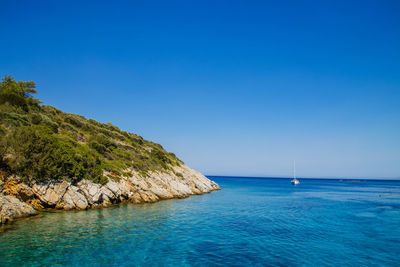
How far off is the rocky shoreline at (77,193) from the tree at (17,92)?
1912 centimetres

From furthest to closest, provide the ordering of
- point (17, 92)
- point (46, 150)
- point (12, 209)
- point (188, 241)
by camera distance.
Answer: point (17, 92), point (46, 150), point (12, 209), point (188, 241)

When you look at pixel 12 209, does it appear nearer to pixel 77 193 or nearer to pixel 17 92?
pixel 77 193

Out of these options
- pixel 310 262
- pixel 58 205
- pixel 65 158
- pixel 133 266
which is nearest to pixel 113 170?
pixel 65 158

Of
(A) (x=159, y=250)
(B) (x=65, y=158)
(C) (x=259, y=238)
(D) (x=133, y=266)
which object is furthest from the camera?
(B) (x=65, y=158)

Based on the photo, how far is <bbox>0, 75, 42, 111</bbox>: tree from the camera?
3322 centimetres

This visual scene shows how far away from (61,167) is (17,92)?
75.2 feet

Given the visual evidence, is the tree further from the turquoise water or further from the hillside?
the turquoise water

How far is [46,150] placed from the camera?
25.0 metres

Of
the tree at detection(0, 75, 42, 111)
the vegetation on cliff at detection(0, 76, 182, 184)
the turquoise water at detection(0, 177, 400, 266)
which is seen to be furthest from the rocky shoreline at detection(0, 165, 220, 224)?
the tree at detection(0, 75, 42, 111)

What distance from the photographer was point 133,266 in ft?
37.1

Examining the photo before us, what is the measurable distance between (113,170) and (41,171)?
1041 cm

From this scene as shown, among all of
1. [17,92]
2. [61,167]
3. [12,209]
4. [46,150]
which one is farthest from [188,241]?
[17,92]

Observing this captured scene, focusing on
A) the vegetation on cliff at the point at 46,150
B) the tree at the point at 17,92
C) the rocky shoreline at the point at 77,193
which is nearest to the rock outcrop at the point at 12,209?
the rocky shoreline at the point at 77,193

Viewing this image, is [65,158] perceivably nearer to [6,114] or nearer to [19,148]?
[19,148]
